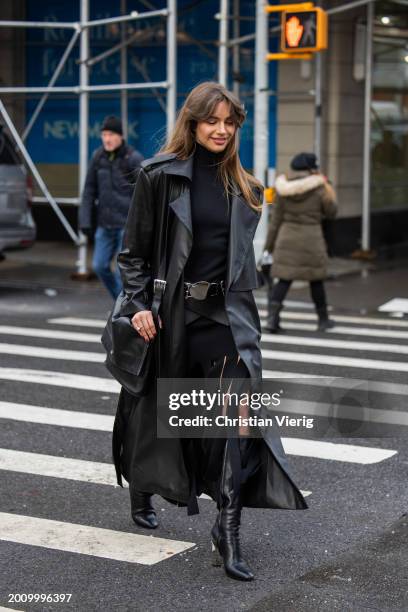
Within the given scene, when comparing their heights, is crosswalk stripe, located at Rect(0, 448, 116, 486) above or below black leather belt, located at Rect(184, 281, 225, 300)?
below

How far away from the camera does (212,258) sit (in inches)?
192

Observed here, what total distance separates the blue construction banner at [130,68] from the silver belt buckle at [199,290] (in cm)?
1306

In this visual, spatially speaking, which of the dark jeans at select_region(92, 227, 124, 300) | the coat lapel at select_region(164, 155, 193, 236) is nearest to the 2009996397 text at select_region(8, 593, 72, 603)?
the coat lapel at select_region(164, 155, 193, 236)

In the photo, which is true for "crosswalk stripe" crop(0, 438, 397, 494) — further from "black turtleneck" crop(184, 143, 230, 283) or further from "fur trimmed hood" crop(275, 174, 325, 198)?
"fur trimmed hood" crop(275, 174, 325, 198)

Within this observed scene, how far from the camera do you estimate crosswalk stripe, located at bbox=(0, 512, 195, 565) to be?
5.02 meters

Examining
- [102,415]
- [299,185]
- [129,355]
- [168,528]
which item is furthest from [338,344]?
[129,355]

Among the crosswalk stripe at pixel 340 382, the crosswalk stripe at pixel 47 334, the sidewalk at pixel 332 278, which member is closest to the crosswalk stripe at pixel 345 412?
the crosswalk stripe at pixel 340 382

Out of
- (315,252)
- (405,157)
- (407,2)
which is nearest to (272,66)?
(407,2)

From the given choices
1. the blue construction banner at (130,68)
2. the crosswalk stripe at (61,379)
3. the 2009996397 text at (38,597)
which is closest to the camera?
the 2009996397 text at (38,597)

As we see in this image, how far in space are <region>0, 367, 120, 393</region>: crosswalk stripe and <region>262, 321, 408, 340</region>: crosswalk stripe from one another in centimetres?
320

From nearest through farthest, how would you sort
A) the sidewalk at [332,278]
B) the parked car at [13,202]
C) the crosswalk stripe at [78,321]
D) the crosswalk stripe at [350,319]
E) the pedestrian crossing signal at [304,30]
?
the crosswalk stripe at [78,321] → the crosswalk stripe at [350,319] → the pedestrian crossing signal at [304,30] → the sidewalk at [332,278] → the parked car at [13,202]

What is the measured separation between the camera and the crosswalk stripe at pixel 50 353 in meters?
10.0

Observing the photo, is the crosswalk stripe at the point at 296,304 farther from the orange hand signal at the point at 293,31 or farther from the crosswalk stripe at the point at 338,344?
the orange hand signal at the point at 293,31

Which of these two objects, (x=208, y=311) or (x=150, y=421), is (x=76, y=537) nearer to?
(x=150, y=421)
